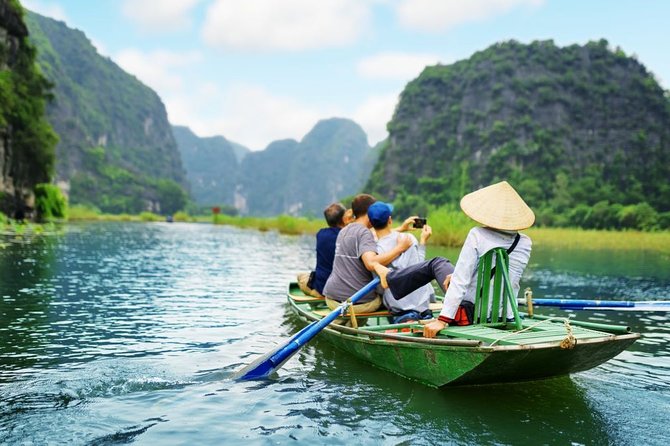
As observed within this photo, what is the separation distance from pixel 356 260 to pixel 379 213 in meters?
0.72

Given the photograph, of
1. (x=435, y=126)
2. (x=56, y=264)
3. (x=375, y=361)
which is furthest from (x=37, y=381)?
(x=435, y=126)

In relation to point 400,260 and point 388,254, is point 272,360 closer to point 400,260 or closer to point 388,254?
point 388,254

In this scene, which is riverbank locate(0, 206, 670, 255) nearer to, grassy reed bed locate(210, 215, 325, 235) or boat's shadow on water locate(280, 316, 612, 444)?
grassy reed bed locate(210, 215, 325, 235)

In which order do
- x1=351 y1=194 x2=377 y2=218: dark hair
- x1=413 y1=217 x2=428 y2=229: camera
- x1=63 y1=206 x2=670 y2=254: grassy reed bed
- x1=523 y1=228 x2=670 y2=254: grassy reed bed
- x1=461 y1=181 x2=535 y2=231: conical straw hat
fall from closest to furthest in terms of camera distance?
x1=461 y1=181 x2=535 y2=231: conical straw hat, x1=413 y1=217 x2=428 y2=229: camera, x1=351 y1=194 x2=377 y2=218: dark hair, x1=63 y1=206 x2=670 y2=254: grassy reed bed, x1=523 y1=228 x2=670 y2=254: grassy reed bed

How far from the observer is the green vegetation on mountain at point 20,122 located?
30.7m

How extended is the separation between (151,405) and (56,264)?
1102cm

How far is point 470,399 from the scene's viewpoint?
458 centimetres

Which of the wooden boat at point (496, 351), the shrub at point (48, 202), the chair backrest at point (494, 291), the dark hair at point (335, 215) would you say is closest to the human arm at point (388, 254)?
the wooden boat at point (496, 351)

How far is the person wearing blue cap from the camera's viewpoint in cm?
589

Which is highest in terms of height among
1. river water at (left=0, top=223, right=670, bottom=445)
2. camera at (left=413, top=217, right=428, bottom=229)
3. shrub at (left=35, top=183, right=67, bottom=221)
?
shrub at (left=35, top=183, right=67, bottom=221)

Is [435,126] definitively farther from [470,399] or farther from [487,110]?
[470,399]

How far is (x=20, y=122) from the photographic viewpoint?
32375 mm

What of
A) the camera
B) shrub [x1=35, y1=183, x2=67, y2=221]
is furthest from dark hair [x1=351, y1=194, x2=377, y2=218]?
shrub [x1=35, y1=183, x2=67, y2=221]

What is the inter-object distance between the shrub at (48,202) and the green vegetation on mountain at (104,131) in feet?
218
